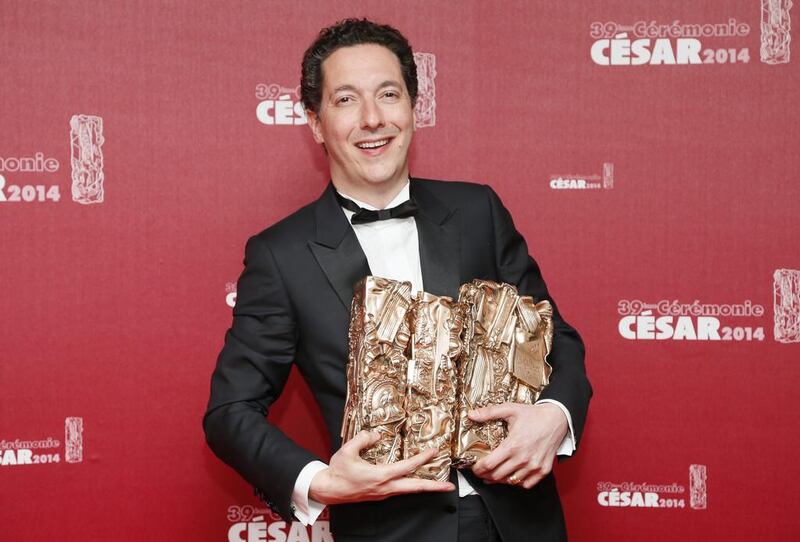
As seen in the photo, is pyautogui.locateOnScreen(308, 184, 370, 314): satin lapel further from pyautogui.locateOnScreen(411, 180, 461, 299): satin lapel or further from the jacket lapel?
pyautogui.locateOnScreen(411, 180, 461, 299): satin lapel

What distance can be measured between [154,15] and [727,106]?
5.70ft

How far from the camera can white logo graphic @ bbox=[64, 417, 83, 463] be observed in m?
2.29

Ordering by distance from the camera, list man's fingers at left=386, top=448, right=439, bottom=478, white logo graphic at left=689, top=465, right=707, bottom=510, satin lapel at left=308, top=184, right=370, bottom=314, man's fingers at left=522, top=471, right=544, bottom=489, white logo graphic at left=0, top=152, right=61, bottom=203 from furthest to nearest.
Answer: white logo graphic at left=689, top=465, right=707, bottom=510
white logo graphic at left=0, top=152, right=61, bottom=203
satin lapel at left=308, top=184, right=370, bottom=314
man's fingers at left=522, top=471, right=544, bottom=489
man's fingers at left=386, top=448, right=439, bottom=478

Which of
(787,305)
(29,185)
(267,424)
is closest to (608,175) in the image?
(787,305)

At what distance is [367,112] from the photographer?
1600 mm

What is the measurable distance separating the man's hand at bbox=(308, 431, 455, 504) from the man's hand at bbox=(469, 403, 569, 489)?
3.8 inches

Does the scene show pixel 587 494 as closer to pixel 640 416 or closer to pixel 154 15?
pixel 640 416

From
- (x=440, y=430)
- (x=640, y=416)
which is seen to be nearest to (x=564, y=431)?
(x=440, y=430)

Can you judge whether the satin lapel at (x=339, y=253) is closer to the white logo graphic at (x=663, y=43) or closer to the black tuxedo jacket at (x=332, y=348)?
the black tuxedo jacket at (x=332, y=348)

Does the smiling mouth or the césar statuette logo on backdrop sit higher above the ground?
the césar statuette logo on backdrop

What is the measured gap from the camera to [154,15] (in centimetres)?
226

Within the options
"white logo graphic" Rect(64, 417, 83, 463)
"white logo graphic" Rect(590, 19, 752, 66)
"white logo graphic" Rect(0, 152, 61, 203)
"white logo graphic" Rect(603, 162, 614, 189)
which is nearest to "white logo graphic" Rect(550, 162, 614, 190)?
"white logo graphic" Rect(603, 162, 614, 189)

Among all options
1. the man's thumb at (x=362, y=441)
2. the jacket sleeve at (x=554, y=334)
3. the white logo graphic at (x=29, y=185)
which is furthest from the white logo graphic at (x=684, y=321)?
the white logo graphic at (x=29, y=185)

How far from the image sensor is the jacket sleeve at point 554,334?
1.50m
